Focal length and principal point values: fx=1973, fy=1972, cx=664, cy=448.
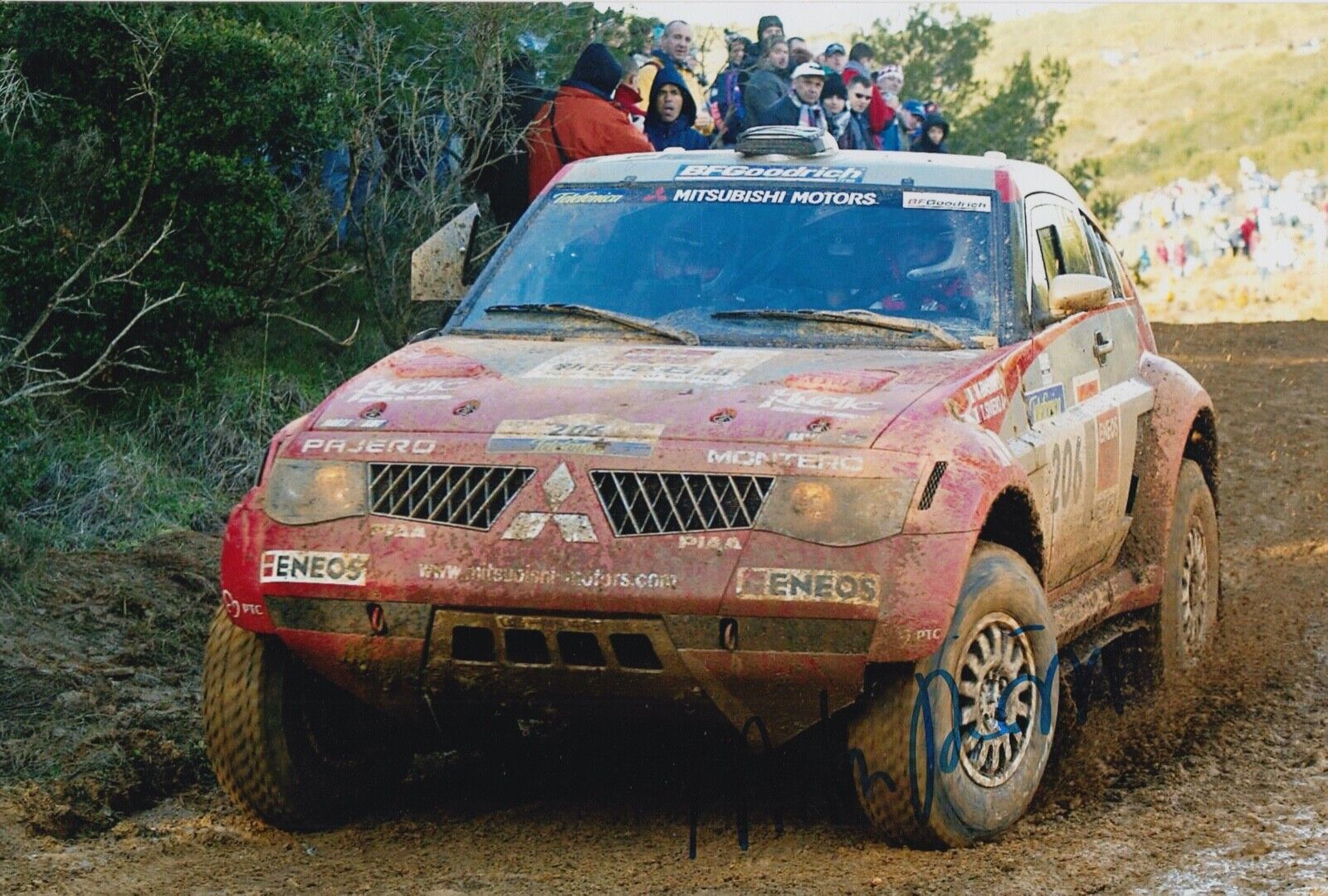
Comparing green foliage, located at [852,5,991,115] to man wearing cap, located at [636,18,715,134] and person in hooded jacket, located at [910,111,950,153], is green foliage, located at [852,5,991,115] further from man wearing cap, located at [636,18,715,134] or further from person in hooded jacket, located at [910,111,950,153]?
man wearing cap, located at [636,18,715,134]

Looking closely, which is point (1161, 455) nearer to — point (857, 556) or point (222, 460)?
point (857, 556)

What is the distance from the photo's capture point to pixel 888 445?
4.97 metres

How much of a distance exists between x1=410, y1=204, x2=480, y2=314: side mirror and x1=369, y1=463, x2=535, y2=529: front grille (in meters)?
1.80

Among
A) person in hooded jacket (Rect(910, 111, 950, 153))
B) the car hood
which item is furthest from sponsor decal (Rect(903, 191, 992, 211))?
person in hooded jacket (Rect(910, 111, 950, 153))

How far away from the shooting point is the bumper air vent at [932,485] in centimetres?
491

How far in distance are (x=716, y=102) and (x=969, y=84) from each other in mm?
13027

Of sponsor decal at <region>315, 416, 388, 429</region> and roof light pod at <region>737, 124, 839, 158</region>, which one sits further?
roof light pod at <region>737, 124, 839, 158</region>

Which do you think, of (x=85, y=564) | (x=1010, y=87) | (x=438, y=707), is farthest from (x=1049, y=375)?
(x=1010, y=87)

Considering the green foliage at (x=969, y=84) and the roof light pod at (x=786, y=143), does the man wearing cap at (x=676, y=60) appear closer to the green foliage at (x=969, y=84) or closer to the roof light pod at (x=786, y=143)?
the roof light pod at (x=786, y=143)

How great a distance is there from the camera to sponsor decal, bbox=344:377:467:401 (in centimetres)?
541

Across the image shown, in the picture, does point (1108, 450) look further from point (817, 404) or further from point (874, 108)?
point (874, 108)

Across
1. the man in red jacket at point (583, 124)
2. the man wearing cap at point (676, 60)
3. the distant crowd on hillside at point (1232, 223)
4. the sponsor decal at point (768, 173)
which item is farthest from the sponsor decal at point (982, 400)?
the distant crowd on hillside at point (1232, 223)

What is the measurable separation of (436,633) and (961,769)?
1.40 meters

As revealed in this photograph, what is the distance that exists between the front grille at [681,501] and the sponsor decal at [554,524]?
64mm
